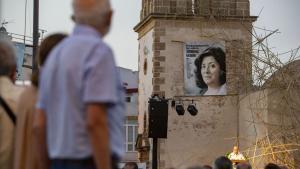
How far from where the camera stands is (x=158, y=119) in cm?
2352

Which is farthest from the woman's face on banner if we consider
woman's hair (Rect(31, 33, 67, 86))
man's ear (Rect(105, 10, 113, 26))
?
man's ear (Rect(105, 10, 113, 26))

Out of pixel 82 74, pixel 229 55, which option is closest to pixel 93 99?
pixel 82 74

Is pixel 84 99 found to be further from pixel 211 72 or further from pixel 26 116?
pixel 211 72

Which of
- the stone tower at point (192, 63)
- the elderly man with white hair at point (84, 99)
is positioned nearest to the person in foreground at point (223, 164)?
the elderly man with white hair at point (84, 99)

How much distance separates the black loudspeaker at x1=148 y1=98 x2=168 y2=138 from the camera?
76.0 ft

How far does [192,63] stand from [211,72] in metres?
0.77

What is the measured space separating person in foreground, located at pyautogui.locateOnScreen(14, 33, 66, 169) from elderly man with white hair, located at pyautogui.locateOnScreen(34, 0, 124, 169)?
0.48 meters

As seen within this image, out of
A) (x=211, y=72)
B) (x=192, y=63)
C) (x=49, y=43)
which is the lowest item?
(x=49, y=43)

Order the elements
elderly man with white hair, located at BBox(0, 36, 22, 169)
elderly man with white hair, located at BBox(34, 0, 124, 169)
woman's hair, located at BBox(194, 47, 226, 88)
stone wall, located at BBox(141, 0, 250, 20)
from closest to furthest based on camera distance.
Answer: elderly man with white hair, located at BBox(34, 0, 124, 169), elderly man with white hair, located at BBox(0, 36, 22, 169), woman's hair, located at BBox(194, 47, 226, 88), stone wall, located at BBox(141, 0, 250, 20)

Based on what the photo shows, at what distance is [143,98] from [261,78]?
10890mm

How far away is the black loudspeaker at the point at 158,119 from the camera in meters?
23.2

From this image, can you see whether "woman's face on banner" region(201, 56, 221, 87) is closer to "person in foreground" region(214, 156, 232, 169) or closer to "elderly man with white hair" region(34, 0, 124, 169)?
"person in foreground" region(214, 156, 232, 169)

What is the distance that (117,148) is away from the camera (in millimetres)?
3814

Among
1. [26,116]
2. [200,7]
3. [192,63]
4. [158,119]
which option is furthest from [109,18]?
[200,7]
